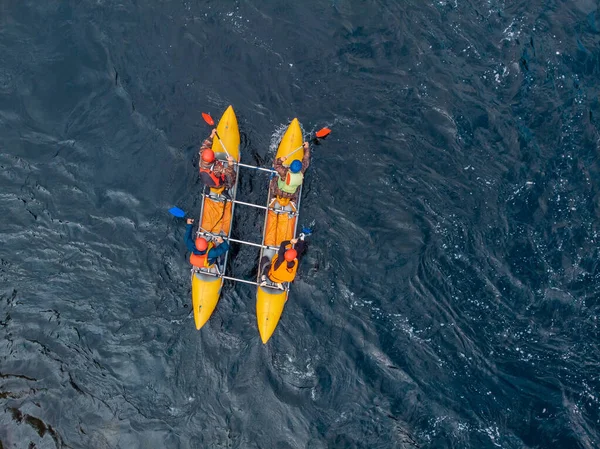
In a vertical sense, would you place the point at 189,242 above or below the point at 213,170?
below

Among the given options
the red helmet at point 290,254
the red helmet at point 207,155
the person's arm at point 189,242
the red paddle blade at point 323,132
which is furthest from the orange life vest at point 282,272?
the red paddle blade at point 323,132

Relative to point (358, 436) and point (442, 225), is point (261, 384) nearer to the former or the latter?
point (358, 436)

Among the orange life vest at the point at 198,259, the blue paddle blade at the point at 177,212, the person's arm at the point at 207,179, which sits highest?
the person's arm at the point at 207,179

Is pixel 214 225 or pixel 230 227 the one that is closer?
pixel 214 225

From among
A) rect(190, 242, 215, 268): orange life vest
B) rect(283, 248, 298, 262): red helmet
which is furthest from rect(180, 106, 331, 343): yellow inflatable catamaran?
rect(283, 248, 298, 262): red helmet

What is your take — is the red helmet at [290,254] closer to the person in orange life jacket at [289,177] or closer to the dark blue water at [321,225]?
the person in orange life jacket at [289,177]

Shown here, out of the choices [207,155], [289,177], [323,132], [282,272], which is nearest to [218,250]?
[282,272]

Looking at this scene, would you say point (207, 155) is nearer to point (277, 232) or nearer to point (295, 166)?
point (295, 166)

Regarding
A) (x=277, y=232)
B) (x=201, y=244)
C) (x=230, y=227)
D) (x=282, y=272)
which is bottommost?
(x=282, y=272)
